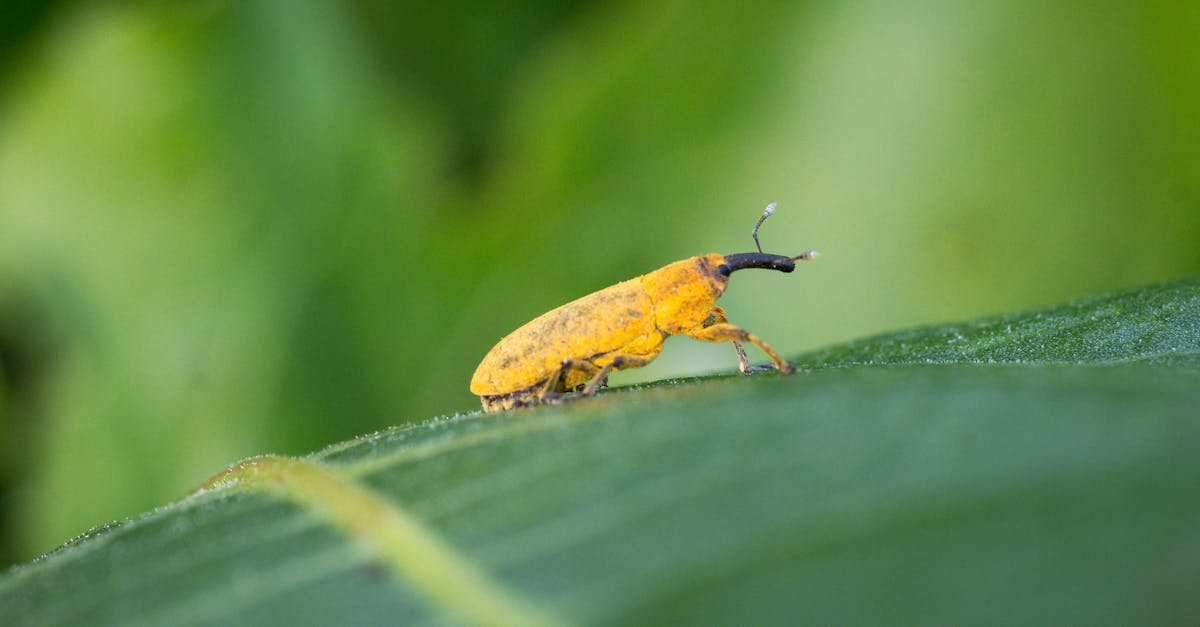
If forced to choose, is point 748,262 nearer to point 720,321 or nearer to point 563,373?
point 720,321

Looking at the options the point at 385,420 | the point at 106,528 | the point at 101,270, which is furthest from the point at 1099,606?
the point at 101,270

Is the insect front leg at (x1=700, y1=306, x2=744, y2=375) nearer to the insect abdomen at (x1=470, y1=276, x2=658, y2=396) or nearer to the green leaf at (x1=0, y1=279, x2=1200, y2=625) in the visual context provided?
the insect abdomen at (x1=470, y1=276, x2=658, y2=396)

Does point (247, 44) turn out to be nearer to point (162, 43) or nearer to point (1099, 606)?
point (162, 43)

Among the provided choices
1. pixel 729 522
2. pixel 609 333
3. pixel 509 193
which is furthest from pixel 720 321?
pixel 729 522

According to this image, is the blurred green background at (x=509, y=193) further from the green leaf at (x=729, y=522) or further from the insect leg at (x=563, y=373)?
the green leaf at (x=729, y=522)

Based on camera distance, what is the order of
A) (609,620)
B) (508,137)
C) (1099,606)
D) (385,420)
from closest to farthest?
(1099,606)
(609,620)
(385,420)
(508,137)

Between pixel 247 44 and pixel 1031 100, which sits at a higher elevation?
pixel 247 44
